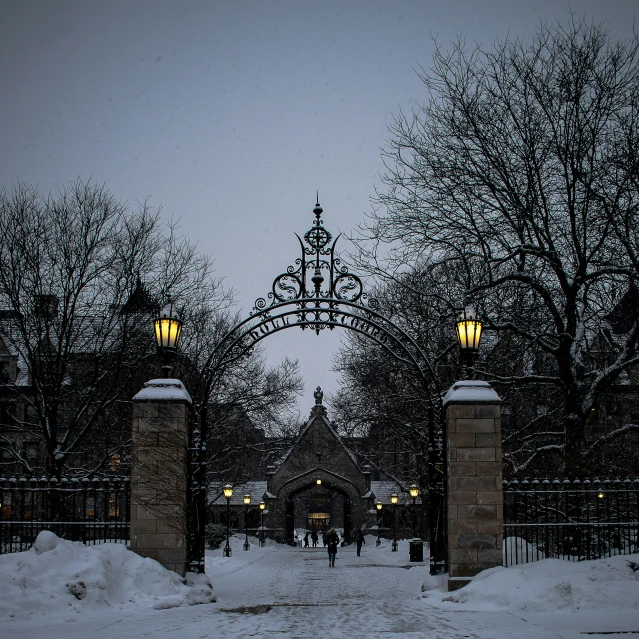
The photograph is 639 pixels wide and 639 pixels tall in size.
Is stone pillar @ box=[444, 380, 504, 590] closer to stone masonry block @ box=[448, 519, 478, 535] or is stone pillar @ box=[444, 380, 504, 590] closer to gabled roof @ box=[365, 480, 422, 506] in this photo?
stone masonry block @ box=[448, 519, 478, 535]

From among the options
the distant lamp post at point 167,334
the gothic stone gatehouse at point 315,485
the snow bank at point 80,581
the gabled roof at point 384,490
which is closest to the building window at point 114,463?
the distant lamp post at point 167,334

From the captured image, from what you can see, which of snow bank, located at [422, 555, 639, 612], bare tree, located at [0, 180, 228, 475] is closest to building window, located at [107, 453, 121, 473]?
bare tree, located at [0, 180, 228, 475]

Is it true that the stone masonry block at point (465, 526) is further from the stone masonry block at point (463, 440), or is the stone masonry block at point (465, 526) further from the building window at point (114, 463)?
the building window at point (114, 463)

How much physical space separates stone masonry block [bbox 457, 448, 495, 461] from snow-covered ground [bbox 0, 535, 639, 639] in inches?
68.5

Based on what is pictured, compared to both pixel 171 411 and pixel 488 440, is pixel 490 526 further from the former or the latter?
pixel 171 411

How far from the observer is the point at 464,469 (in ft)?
40.1

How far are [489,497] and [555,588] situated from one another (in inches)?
88.9

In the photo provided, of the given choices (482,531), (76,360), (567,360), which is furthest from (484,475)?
(76,360)

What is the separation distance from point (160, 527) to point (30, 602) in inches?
117

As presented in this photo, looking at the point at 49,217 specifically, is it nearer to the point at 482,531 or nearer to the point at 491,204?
the point at 491,204

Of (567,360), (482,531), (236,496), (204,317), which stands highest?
(204,317)

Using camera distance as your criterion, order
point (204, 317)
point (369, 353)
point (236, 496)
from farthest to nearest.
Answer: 1. point (236, 496)
2. point (369, 353)
3. point (204, 317)

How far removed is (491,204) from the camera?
1670 centimetres

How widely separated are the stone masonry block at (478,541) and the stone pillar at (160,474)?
452cm
